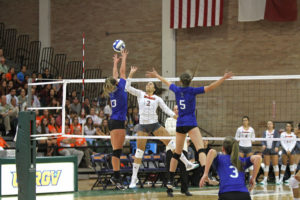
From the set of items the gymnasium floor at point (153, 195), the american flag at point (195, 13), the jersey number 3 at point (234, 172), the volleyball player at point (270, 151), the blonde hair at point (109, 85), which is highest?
the american flag at point (195, 13)

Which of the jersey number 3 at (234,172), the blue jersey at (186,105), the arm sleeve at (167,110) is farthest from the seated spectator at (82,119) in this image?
the jersey number 3 at (234,172)

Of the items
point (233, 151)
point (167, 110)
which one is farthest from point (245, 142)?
point (233, 151)

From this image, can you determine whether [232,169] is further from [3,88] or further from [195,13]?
[195,13]

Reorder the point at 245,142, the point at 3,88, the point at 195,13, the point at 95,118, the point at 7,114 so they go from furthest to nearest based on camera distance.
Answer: the point at 195,13 < the point at 95,118 < the point at 3,88 < the point at 7,114 < the point at 245,142

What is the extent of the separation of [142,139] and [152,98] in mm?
939

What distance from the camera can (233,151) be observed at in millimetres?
7207

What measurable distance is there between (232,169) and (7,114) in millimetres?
11222

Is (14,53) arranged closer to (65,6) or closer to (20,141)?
(65,6)

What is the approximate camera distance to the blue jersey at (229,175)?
7086 mm

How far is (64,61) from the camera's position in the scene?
78.6 feet

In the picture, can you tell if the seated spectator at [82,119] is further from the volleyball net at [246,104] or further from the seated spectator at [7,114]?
the seated spectator at [7,114]

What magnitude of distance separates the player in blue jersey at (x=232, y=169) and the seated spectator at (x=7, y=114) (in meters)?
10.9

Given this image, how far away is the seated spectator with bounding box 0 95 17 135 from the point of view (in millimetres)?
17031

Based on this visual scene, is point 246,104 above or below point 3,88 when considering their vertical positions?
below
